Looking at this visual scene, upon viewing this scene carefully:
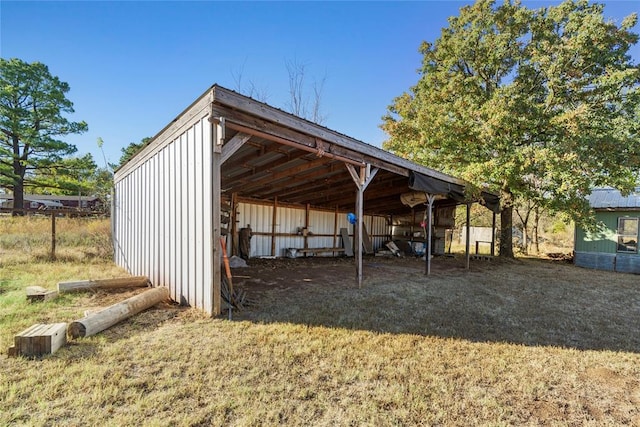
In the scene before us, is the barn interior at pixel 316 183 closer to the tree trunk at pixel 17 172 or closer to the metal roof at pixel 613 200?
the metal roof at pixel 613 200

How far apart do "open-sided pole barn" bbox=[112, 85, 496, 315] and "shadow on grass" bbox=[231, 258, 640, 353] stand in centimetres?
90

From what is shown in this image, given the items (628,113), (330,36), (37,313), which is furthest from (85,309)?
(628,113)

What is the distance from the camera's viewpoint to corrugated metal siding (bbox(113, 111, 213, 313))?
11.5 feet

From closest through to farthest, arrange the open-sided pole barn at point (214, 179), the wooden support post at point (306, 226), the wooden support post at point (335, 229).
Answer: the open-sided pole barn at point (214, 179), the wooden support post at point (306, 226), the wooden support post at point (335, 229)

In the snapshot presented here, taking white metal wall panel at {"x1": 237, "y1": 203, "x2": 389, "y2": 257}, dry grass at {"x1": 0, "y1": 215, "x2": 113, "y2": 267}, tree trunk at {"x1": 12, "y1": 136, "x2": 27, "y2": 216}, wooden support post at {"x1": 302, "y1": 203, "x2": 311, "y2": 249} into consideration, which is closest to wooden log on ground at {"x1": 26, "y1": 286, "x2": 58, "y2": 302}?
dry grass at {"x1": 0, "y1": 215, "x2": 113, "y2": 267}

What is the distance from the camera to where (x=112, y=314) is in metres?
3.08

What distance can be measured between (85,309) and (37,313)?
447mm

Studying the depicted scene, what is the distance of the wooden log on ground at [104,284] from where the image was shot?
13.8 ft

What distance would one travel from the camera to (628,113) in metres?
8.20

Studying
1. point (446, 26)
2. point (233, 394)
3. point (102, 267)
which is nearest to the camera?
point (233, 394)

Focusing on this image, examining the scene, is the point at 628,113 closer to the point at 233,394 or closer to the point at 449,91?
the point at 449,91

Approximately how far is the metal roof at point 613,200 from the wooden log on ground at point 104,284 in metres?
13.1

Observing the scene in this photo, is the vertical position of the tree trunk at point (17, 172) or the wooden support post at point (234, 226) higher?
the tree trunk at point (17, 172)

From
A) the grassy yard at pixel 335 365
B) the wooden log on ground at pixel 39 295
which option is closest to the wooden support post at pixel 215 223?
the grassy yard at pixel 335 365
